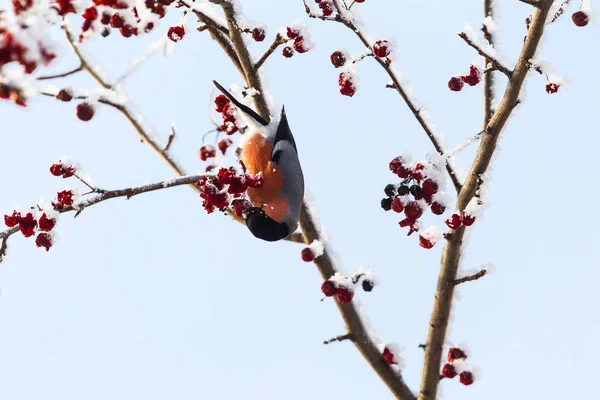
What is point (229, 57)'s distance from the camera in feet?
10.4

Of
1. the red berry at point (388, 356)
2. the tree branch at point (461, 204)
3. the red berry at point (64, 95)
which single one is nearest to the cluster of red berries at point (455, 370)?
the tree branch at point (461, 204)

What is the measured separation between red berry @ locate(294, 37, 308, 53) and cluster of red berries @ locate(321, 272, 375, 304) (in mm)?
1060

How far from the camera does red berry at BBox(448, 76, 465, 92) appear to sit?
8.91ft

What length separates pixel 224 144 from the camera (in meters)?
3.61

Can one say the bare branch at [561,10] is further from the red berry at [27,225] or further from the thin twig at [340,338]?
the red berry at [27,225]

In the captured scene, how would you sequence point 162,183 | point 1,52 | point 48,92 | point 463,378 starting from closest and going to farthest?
point 1,52 < point 48,92 < point 162,183 < point 463,378

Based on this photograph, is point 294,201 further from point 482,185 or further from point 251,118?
point 482,185

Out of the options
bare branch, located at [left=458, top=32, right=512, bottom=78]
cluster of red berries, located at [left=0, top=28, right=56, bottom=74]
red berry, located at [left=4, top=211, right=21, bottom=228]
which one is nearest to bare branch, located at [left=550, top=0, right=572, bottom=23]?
bare branch, located at [left=458, top=32, right=512, bottom=78]

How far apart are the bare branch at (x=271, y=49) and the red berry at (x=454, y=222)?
107cm

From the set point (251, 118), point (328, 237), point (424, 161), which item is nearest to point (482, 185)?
point (424, 161)

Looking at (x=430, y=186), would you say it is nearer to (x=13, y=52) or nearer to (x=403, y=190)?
(x=403, y=190)

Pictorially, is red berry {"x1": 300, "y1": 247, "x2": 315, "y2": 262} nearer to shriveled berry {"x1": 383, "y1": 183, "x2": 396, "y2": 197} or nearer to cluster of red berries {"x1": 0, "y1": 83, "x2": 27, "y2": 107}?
shriveled berry {"x1": 383, "y1": 183, "x2": 396, "y2": 197}

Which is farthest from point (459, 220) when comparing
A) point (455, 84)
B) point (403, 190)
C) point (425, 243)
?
point (455, 84)

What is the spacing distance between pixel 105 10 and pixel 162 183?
0.69 metres
